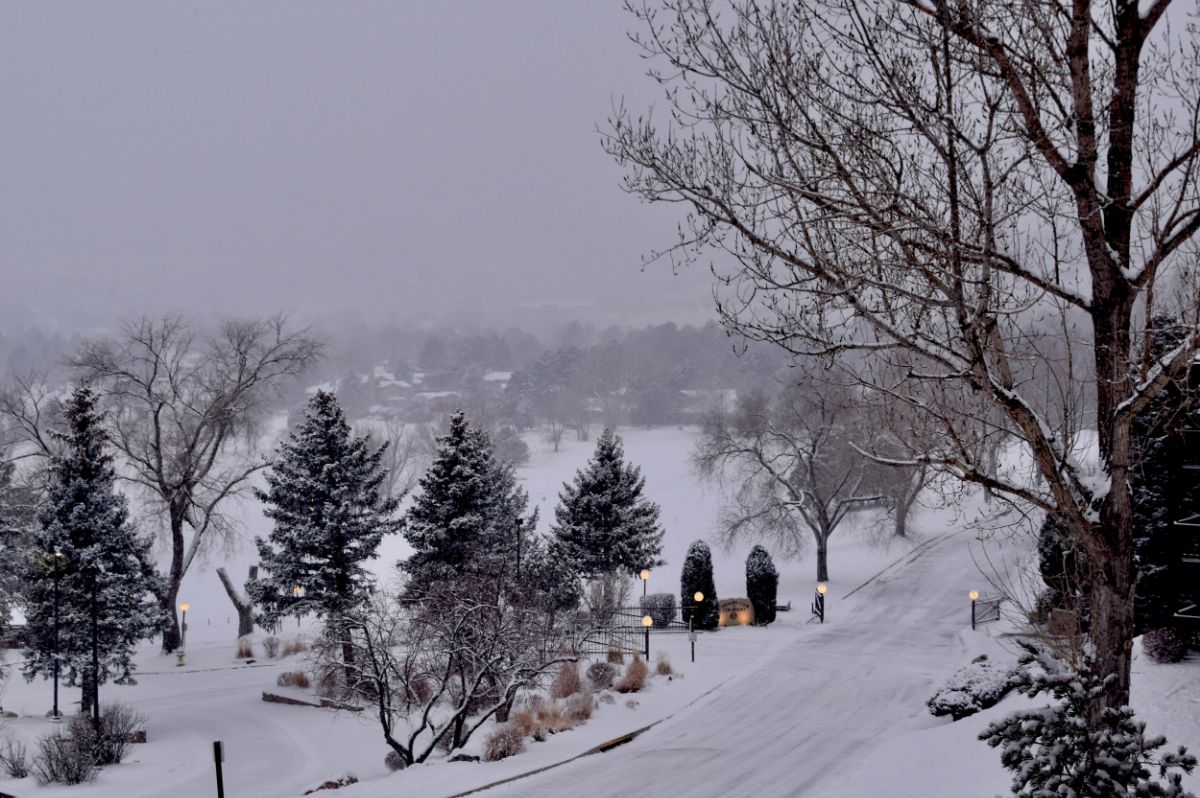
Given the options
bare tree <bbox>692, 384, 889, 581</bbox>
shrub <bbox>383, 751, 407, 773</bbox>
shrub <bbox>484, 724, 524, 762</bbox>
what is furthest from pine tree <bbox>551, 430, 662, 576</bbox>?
shrub <bbox>484, 724, 524, 762</bbox>

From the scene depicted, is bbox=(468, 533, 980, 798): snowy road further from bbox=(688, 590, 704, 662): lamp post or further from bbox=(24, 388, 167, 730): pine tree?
bbox=(24, 388, 167, 730): pine tree

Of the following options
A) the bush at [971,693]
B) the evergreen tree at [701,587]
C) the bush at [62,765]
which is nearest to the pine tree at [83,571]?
the bush at [62,765]

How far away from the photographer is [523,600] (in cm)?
2184

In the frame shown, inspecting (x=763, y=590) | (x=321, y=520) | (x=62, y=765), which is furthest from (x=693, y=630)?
(x=62, y=765)

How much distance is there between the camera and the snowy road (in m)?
12.5

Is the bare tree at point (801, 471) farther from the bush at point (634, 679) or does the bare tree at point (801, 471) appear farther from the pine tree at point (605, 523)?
the bush at point (634, 679)

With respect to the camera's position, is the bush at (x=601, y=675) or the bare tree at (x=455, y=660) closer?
the bare tree at (x=455, y=660)

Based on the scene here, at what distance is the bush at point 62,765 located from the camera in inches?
675

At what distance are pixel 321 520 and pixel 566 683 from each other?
11.0 meters

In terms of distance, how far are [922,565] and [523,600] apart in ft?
77.1

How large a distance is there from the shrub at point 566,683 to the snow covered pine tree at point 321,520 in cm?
923

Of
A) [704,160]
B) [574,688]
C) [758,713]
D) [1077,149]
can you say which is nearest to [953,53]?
[1077,149]

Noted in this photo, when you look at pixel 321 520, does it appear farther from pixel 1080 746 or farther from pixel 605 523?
pixel 1080 746

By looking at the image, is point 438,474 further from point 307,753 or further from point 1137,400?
point 1137,400
